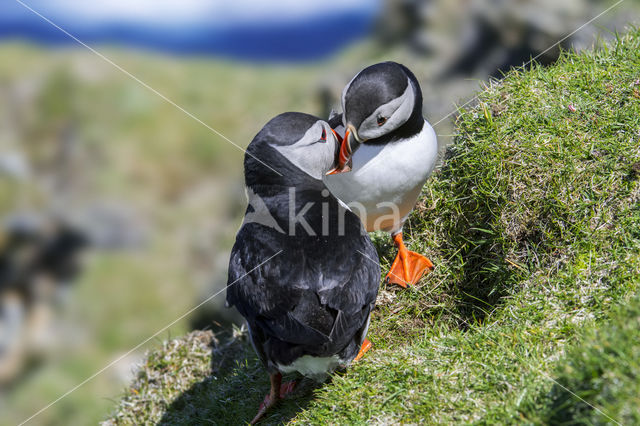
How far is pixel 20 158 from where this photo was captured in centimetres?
2342

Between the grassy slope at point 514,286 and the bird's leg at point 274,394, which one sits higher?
the grassy slope at point 514,286

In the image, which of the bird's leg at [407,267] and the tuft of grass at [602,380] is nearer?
the tuft of grass at [602,380]

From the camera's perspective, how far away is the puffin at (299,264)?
322cm

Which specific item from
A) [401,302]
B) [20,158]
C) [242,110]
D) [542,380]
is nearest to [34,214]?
[20,158]

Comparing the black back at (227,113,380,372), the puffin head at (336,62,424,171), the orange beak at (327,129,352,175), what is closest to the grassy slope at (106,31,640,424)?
the black back at (227,113,380,372)

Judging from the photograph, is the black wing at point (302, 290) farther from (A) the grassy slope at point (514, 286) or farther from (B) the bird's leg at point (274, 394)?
(A) the grassy slope at point (514, 286)

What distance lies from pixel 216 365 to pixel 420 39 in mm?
15835

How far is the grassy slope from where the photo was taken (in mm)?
2729

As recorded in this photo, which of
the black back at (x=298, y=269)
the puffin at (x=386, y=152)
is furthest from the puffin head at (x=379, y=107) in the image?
the black back at (x=298, y=269)

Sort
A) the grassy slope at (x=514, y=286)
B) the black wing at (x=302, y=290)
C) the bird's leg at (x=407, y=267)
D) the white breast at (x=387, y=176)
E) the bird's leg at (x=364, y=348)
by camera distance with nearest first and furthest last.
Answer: the grassy slope at (x=514, y=286) < the black wing at (x=302, y=290) < the bird's leg at (x=364, y=348) < the white breast at (x=387, y=176) < the bird's leg at (x=407, y=267)

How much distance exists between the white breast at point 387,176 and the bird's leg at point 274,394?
129 centimetres

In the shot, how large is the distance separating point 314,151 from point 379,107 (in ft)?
1.67

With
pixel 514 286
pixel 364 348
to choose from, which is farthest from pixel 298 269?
pixel 514 286

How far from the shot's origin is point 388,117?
375 cm
